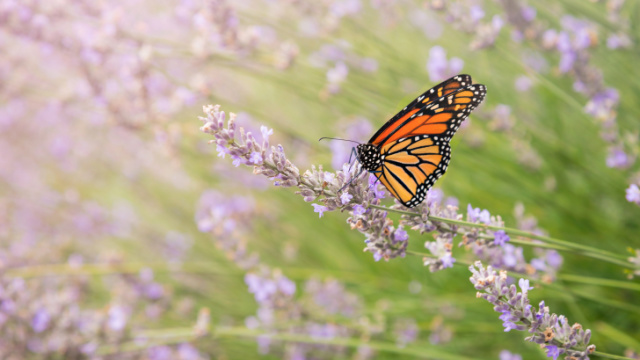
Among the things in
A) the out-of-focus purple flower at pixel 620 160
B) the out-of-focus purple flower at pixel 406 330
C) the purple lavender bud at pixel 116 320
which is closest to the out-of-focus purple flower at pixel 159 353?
the purple lavender bud at pixel 116 320

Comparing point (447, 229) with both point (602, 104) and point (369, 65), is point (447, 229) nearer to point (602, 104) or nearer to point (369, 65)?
point (602, 104)

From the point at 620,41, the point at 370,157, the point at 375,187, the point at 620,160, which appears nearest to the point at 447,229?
the point at 375,187

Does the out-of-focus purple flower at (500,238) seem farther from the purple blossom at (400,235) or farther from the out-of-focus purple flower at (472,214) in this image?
the purple blossom at (400,235)

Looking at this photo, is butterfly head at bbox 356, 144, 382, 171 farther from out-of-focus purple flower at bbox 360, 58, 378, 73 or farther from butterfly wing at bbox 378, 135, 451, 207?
out-of-focus purple flower at bbox 360, 58, 378, 73

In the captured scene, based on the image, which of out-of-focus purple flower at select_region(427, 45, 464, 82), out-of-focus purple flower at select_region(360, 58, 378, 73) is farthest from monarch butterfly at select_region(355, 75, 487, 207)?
out-of-focus purple flower at select_region(360, 58, 378, 73)

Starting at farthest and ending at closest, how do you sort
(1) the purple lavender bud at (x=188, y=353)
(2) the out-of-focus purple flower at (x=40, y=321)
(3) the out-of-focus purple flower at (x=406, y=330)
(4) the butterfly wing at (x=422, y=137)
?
(1) the purple lavender bud at (x=188, y=353), (3) the out-of-focus purple flower at (x=406, y=330), (2) the out-of-focus purple flower at (x=40, y=321), (4) the butterfly wing at (x=422, y=137)

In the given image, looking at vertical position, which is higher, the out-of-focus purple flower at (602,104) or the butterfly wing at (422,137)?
the out-of-focus purple flower at (602,104)
